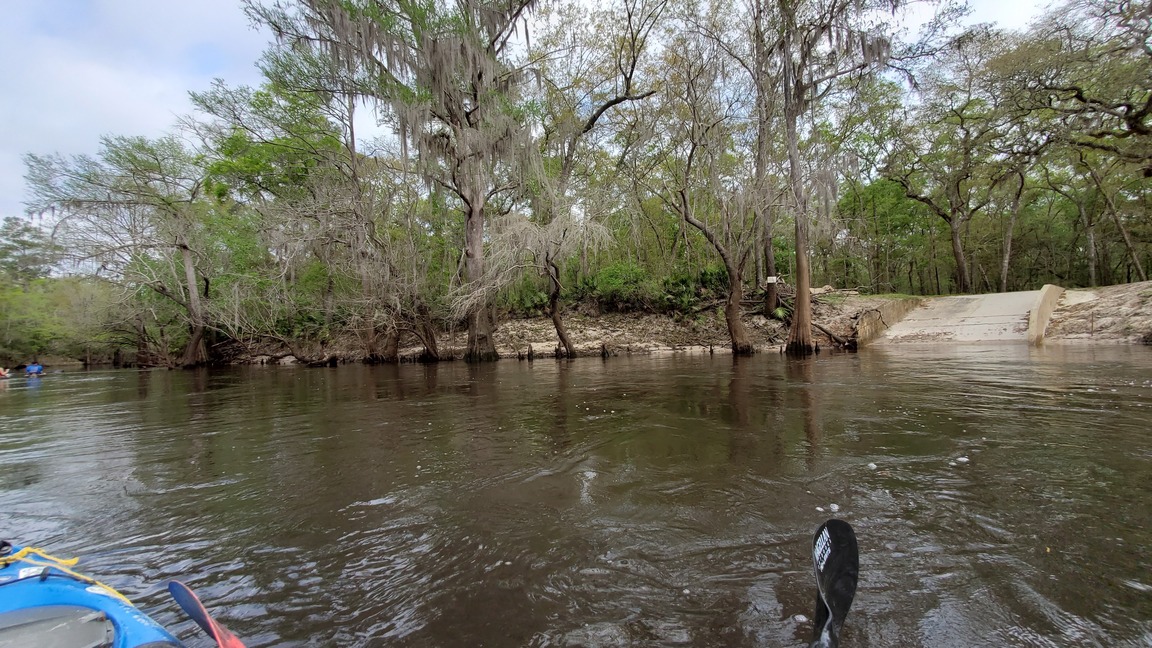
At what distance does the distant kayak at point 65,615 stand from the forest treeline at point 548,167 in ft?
36.9

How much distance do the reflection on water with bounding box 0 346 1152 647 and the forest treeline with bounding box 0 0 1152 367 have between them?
27.7 feet

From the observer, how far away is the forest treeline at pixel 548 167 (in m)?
12.9

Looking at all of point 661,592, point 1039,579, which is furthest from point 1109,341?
point 661,592

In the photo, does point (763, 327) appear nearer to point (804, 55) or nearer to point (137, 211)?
point (804, 55)

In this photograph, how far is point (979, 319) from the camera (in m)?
16.4

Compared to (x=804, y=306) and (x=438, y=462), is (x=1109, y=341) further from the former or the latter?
(x=438, y=462)

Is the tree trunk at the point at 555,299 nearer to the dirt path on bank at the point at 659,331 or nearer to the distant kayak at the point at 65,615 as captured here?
the dirt path on bank at the point at 659,331

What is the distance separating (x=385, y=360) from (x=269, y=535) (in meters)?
18.9

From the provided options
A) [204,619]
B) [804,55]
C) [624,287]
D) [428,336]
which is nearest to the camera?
[204,619]

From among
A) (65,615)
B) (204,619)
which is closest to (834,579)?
(204,619)

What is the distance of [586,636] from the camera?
1.70 meters

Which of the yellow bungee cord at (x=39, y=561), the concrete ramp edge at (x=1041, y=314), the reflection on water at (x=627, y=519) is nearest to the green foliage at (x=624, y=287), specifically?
the concrete ramp edge at (x=1041, y=314)

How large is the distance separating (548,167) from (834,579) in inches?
684

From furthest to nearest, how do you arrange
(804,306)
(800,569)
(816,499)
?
(804,306) < (816,499) < (800,569)
